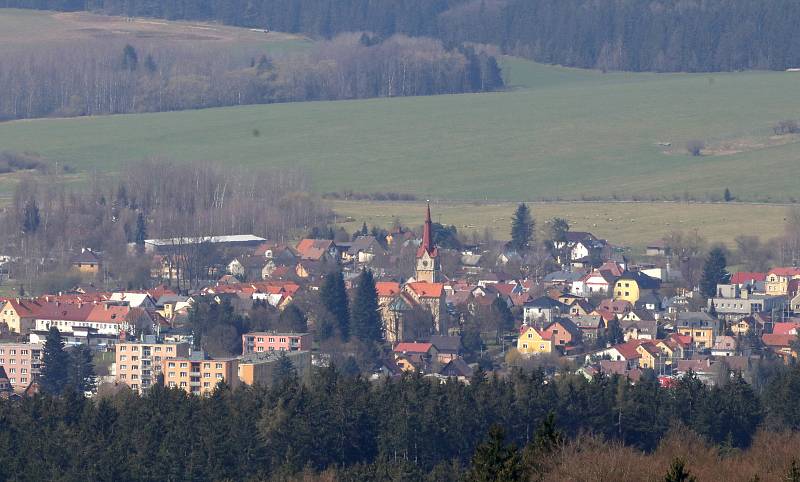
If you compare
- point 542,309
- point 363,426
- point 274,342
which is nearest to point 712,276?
point 542,309

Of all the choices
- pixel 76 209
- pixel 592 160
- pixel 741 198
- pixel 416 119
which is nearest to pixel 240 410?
pixel 76 209

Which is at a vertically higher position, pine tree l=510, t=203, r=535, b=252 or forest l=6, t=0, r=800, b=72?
forest l=6, t=0, r=800, b=72

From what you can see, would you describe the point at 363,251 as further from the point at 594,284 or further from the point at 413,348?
the point at 413,348

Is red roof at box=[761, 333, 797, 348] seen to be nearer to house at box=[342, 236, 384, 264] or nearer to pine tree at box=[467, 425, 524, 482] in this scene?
house at box=[342, 236, 384, 264]

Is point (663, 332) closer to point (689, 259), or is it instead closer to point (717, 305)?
point (717, 305)

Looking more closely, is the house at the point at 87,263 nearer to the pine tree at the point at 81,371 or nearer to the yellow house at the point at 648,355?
the pine tree at the point at 81,371

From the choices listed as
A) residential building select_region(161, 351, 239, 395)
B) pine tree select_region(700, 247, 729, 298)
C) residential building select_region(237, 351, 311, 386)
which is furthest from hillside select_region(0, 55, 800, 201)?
residential building select_region(161, 351, 239, 395)

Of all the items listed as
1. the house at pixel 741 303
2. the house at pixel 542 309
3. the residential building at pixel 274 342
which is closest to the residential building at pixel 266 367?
the residential building at pixel 274 342
